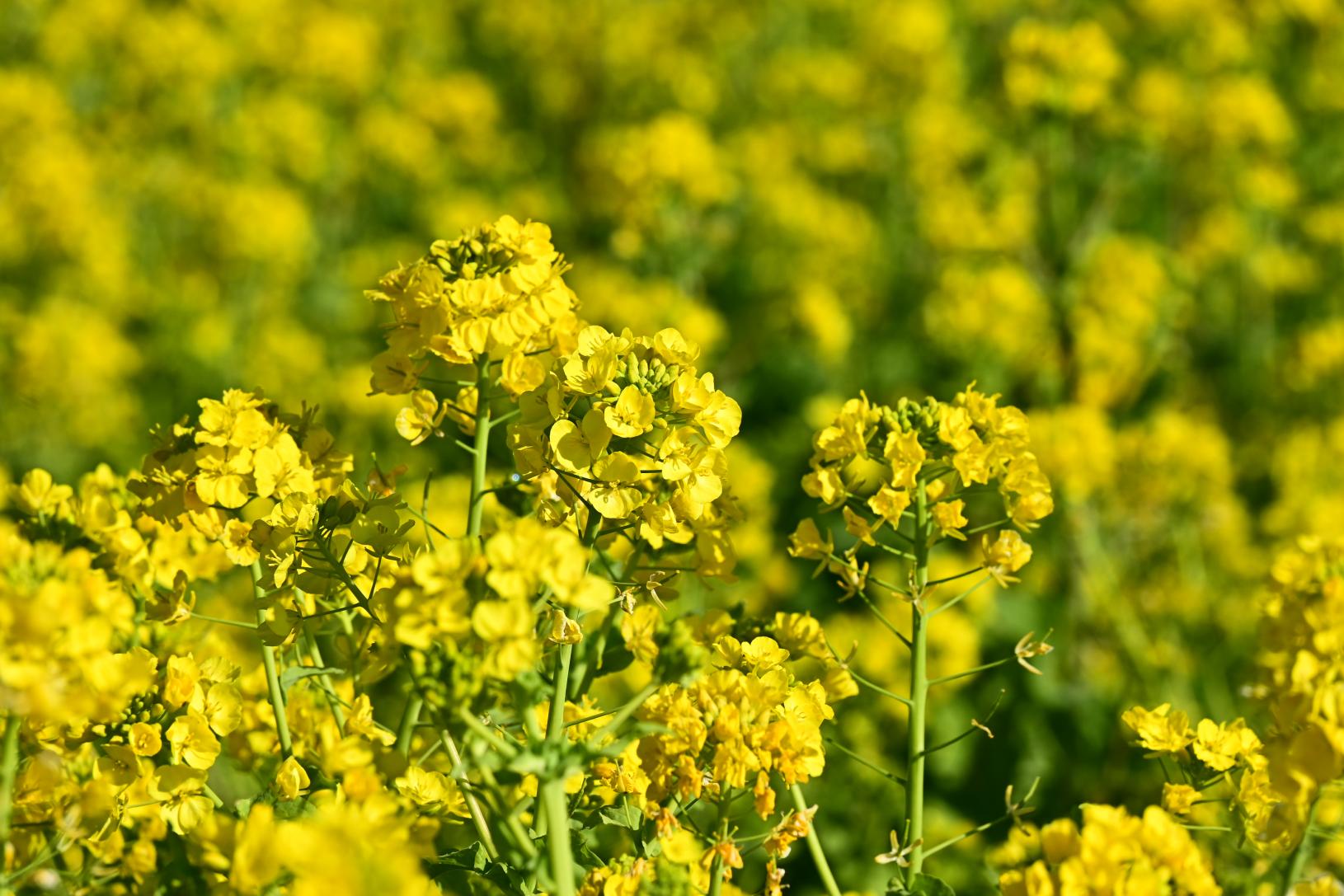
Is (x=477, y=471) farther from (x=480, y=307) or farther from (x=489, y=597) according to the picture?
(x=489, y=597)

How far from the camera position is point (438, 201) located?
297 inches

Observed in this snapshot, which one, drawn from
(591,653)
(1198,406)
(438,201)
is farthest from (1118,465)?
(438,201)

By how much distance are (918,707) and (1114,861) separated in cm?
49

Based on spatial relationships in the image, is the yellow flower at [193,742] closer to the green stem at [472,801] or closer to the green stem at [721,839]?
the green stem at [472,801]

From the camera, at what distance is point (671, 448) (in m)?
1.81

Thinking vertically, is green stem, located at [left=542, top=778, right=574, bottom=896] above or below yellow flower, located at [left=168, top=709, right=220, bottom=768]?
below

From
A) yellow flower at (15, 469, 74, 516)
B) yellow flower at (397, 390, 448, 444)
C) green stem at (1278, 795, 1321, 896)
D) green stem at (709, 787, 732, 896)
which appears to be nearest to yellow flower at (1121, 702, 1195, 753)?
green stem at (1278, 795, 1321, 896)

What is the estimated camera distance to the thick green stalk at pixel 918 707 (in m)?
1.90

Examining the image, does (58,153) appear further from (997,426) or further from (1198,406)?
(997,426)

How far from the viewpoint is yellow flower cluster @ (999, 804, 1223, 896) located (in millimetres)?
1499

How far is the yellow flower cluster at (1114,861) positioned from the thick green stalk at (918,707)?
29cm

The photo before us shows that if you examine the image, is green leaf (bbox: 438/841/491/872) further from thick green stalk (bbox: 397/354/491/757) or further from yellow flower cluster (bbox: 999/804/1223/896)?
yellow flower cluster (bbox: 999/804/1223/896)

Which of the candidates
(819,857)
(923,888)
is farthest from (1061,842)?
(819,857)

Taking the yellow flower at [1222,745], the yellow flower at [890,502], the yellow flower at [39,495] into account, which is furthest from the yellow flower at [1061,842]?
the yellow flower at [39,495]
